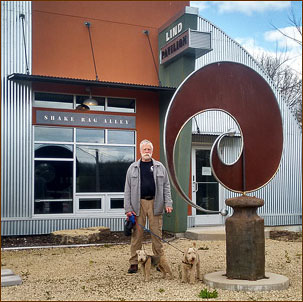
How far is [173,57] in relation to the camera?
418 inches

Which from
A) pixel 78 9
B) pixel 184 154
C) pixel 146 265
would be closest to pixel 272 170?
pixel 146 265

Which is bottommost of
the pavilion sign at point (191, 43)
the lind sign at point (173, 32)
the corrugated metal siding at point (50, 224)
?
the corrugated metal siding at point (50, 224)

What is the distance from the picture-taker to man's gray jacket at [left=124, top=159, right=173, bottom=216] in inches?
245

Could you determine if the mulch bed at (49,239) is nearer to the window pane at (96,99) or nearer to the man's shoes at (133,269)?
the window pane at (96,99)

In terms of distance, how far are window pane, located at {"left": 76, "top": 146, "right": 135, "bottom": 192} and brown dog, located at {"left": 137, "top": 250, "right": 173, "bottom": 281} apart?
15.3 feet

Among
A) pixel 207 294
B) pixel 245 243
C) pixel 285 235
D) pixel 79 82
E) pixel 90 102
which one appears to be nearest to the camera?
pixel 207 294

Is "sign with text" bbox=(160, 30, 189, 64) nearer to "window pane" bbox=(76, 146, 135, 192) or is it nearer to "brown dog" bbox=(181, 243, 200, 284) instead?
"window pane" bbox=(76, 146, 135, 192)

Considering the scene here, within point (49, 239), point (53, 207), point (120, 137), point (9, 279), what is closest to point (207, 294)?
point (9, 279)

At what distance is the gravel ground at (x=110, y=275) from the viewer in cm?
507

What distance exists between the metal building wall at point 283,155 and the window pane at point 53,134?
3.50 meters

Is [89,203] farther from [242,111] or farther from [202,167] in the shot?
[242,111]

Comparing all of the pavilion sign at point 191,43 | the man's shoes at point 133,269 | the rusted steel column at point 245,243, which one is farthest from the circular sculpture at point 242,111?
the pavilion sign at point 191,43

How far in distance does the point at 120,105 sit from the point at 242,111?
17.7 ft

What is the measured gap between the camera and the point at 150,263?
585 centimetres
